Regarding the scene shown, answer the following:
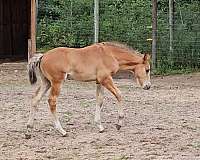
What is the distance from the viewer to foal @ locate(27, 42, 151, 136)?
8125 millimetres

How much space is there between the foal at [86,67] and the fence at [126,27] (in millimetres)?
7542

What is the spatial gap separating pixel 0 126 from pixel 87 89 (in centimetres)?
463

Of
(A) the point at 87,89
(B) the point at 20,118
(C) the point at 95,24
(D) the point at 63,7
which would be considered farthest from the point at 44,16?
(B) the point at 20,118

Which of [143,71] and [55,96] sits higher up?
[143,71]

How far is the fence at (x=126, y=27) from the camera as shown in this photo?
650 inches

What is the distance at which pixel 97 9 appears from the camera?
16172 mm

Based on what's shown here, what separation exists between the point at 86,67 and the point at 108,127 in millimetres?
921

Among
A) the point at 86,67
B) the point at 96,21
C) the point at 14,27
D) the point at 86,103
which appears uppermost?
the point at 96,21

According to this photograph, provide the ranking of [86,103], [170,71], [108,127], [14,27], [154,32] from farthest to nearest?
[14,27], [170,71], [154,32], [86,103], [108,127]

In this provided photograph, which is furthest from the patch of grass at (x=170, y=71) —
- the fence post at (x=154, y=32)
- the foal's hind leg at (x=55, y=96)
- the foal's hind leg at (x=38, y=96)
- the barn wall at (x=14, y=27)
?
the foal's hind leg at (x=55, y=96)

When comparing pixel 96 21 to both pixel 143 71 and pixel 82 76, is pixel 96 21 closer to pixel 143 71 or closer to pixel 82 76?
pixel 143 71

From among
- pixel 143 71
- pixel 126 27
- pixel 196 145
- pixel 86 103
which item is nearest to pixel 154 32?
pixel 126 27

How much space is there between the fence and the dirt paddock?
3.08m

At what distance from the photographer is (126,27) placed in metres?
17.4
